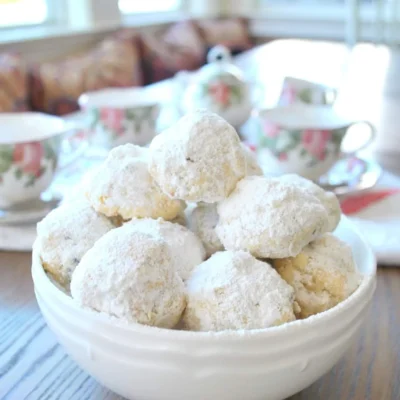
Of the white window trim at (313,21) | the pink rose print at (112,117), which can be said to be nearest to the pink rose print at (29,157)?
the pink rose print at (112,117)

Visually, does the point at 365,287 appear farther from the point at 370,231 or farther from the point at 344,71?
the point at 344,71

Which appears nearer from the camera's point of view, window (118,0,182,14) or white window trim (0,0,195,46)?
white window trim (0,0,195,46)

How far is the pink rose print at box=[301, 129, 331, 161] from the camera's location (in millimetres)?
894

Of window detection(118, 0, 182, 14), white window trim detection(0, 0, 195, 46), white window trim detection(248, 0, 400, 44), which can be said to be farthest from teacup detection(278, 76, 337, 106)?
white window trim detection(248, 0, 400, 44)

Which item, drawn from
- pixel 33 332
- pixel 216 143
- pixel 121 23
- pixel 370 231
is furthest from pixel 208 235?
pixel 121 23

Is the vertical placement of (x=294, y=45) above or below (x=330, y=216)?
below

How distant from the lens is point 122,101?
123 centimetres

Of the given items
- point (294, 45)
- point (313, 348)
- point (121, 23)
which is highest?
point (313, 348)

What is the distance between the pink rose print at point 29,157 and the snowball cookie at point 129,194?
1.13 feet

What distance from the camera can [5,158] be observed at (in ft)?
2.64

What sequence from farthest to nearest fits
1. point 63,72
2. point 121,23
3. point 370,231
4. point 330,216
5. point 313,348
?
point 121,23 → point 63,72 → point 370,231 → point 330,216 → point 313,348

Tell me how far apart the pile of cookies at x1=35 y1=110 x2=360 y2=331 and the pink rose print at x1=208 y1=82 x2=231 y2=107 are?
705 millimetres

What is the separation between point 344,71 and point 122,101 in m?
1.10

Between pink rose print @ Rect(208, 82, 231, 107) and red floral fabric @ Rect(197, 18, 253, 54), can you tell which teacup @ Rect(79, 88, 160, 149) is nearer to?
pink rose print @ Rect(208, 82, 231, 107)
